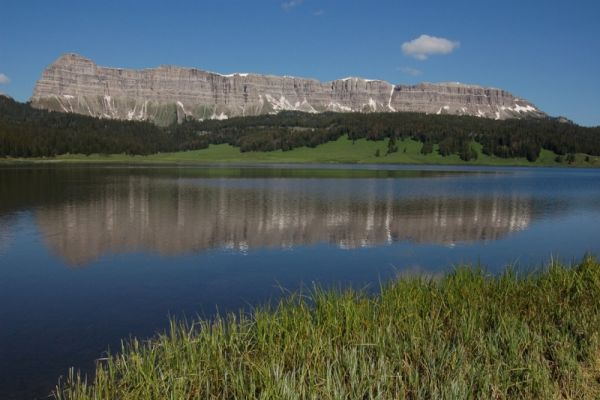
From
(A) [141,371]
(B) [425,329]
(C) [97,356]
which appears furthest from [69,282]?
(B) [425,329]

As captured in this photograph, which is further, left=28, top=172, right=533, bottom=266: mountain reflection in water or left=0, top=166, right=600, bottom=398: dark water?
left=28, top=172, right=533, bottom=266: mountain reflection in water

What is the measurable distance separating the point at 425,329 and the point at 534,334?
2.74 metres

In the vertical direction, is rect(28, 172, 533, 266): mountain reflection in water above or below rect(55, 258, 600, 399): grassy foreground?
below

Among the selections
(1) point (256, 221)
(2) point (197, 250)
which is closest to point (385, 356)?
(2) point (197, 250)

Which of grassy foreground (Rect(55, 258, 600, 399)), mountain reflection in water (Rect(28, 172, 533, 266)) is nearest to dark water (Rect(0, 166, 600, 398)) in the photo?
mountain reflection in water (Rect(28, 172, 533, 266))

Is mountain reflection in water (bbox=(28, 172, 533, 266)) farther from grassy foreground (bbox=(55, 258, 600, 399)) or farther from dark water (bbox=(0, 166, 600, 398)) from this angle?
grassy foreground (bbox=(55, 258, 600, 399))

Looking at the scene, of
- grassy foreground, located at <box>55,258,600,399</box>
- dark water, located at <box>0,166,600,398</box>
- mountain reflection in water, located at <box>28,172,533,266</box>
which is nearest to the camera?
grassy foreground, located at <box>55,258,600,399</box>

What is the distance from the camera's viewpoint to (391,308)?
15031 mm

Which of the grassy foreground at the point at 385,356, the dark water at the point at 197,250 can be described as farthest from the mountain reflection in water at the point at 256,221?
the grassy foreground at the point at 385,356

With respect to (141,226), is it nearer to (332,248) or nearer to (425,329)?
(332,248)

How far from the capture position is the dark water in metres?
18.2

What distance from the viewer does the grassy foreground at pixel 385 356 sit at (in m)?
10.6

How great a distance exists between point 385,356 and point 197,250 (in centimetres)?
2232

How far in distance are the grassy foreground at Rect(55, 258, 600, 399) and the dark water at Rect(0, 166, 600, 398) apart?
4130 mm
